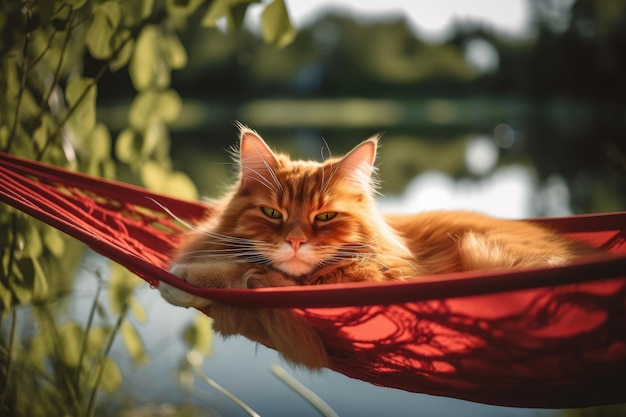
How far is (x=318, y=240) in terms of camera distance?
1396 mm

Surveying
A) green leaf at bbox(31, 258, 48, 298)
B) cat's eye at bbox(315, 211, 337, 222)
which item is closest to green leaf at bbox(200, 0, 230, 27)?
cat's eye at bbox(315, 211, 337, 222)

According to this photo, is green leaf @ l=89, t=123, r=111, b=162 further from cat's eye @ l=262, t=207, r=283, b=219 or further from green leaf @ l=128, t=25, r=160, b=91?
cat's eye @ l=262, t=207, r=283, b=219

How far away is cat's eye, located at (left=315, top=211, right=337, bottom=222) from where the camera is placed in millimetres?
1456

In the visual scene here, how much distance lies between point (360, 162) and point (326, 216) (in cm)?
16

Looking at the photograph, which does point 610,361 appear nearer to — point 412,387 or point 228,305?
point 412,387

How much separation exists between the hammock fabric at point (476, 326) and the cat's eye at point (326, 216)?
0.33m

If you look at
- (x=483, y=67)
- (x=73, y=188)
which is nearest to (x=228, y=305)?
(x=73, y=188)

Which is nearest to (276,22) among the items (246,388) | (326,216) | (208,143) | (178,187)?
(326,216)

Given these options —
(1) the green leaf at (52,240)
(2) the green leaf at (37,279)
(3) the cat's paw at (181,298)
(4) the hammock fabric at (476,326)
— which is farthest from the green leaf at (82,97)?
(3) the cat's paw at (181,298)

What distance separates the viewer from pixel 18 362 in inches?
86.3

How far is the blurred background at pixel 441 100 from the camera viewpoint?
23.8 ft

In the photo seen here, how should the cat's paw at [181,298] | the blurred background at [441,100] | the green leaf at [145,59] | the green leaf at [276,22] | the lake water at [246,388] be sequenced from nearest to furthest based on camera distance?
the cat's paw at [181,298], the green leaf at [276,22], the green leaf at [145,59], the lake water at [246,388], the blurred background at [441,100]

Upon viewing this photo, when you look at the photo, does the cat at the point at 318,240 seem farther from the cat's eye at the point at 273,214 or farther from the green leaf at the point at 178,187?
the green leaf at the point at 178,187

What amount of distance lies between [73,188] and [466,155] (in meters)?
9.51
